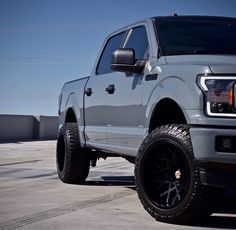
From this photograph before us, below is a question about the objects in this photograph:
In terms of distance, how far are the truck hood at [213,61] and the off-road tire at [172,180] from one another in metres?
0.58

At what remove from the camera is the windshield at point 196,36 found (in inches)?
219

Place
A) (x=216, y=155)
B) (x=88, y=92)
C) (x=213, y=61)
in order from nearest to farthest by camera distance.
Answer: (x=216, y=155) < (x=213, y=61) < (x=88, y=92)

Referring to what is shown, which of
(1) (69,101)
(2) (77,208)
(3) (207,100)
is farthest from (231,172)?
(1) (69,101)

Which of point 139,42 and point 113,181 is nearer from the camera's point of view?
point 139,42

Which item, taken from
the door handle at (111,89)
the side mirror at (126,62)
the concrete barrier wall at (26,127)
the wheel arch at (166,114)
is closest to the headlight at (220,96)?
the wheel arch at (166,114)

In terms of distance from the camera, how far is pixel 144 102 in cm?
546

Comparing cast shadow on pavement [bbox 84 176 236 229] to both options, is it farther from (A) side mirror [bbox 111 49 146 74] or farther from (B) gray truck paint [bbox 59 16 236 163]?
(A) side mirror [bbox 111 49 146 74]

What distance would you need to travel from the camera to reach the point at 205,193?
14.7ft

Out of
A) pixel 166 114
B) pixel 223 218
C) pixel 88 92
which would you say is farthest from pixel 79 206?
pixel 88 92

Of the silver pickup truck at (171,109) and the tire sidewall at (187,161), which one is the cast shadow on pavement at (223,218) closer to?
the silver pickup truck at (171,109)

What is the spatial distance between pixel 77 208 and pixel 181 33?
2169 millimetres

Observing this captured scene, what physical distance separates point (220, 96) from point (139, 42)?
201 centimetres

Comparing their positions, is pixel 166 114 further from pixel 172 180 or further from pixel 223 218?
pixel 223 218

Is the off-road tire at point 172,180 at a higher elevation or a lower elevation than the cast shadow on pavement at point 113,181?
higher
